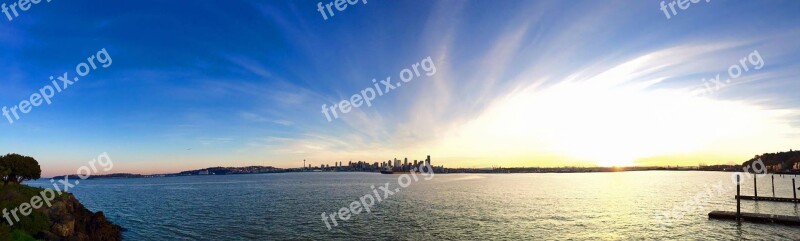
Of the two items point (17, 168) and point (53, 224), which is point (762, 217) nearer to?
point (53, 224)

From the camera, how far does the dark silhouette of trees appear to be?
59.5m

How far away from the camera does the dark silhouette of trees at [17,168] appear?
5954 cm

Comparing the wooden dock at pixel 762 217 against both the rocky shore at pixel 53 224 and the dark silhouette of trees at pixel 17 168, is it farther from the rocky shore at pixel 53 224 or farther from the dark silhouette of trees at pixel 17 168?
the dark silhouette of trees at pixel 17 168

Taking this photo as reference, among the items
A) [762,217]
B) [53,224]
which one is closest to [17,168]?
[53,224]

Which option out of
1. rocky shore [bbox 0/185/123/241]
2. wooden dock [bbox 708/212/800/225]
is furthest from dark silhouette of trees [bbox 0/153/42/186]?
wooden dock [bbox 708/212/800/225]

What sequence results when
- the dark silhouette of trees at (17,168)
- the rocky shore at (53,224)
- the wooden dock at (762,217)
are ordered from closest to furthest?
the rocky shore at (53,224) < the wooden dock at (762,217) < the dark silhouette of trees at (17,168)

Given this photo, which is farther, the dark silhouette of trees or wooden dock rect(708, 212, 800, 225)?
the dark silhouette of trees

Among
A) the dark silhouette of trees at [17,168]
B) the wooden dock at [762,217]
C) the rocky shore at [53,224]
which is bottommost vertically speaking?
the wooden dock at [762,217]

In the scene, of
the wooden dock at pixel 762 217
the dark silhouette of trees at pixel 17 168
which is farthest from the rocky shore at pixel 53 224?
the wooden dock at pixel 762 217

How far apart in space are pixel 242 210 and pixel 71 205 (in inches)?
1198

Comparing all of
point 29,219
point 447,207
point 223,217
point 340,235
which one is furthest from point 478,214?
point 29,219

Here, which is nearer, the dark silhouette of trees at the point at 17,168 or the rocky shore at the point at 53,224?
the rocky shore at the point at 53,224

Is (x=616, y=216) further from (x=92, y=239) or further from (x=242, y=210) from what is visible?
(x=92, y=239)

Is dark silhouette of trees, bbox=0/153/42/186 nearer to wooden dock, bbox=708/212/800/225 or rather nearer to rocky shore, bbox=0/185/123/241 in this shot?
rocky shore, bbox=0/185/123/241
